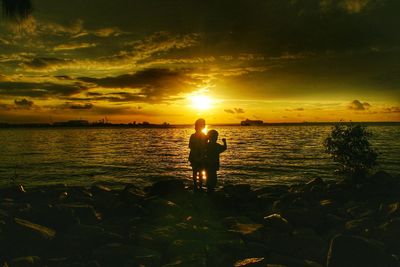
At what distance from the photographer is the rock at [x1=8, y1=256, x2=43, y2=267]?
22.6 ft

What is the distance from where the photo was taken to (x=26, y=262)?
695cm

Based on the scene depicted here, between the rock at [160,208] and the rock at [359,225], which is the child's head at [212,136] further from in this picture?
the rock at [359,225]

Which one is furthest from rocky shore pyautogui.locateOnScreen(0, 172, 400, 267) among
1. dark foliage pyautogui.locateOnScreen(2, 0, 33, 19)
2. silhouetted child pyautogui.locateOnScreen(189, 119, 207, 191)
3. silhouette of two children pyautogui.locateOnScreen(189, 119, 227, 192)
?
dark foliage pyautogui.locateOnScreen(2, 0, 33, 19)

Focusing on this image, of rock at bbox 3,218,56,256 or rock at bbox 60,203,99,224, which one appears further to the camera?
rock at bbox 60,203,99,224

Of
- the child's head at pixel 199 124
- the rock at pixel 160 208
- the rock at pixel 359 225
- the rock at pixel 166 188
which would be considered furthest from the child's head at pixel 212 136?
the rock at pixel 359 225

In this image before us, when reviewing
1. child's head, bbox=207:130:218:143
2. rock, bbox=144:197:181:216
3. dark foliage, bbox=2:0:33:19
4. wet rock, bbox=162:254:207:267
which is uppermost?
dark foliage, bbox=2:0:33:19

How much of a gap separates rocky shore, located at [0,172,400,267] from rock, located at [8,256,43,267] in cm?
2

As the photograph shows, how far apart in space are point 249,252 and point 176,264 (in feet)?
5.94

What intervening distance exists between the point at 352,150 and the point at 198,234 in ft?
49.2

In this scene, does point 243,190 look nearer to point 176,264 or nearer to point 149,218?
point 149,218

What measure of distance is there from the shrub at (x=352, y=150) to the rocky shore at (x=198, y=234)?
904 cm

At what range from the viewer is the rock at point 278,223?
31.0 ft

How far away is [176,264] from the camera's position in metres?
7.09

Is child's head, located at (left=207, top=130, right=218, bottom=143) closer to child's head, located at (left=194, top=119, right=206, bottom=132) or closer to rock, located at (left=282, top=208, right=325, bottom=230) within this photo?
child's head, located at (left=194, top=119, right=206, bottom=132)
